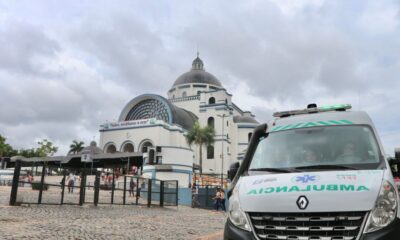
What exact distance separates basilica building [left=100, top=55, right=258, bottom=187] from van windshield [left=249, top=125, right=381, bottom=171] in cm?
5231

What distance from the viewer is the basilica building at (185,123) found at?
207 feet

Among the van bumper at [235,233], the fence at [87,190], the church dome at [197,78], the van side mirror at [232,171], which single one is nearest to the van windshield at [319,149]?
the van side mirror at [232,171]

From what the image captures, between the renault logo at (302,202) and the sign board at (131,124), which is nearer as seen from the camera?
the renault logo at (302,202)

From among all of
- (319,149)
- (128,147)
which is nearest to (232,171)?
(319,149)

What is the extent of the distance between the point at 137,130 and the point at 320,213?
6111 centimetres

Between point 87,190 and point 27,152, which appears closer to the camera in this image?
point 87,190

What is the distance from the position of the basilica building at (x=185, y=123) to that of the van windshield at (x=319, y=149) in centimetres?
5231

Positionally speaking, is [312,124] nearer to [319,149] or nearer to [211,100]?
[319,149]

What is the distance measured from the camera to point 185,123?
6919 centimetres

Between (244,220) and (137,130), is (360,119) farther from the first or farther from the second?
(137,130)

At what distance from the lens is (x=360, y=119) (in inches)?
188

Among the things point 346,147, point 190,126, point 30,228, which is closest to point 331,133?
point 346,147

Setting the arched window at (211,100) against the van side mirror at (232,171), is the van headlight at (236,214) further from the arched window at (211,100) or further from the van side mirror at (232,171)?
the arched window at (211,100)

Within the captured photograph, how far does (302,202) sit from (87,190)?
44.6 feet
